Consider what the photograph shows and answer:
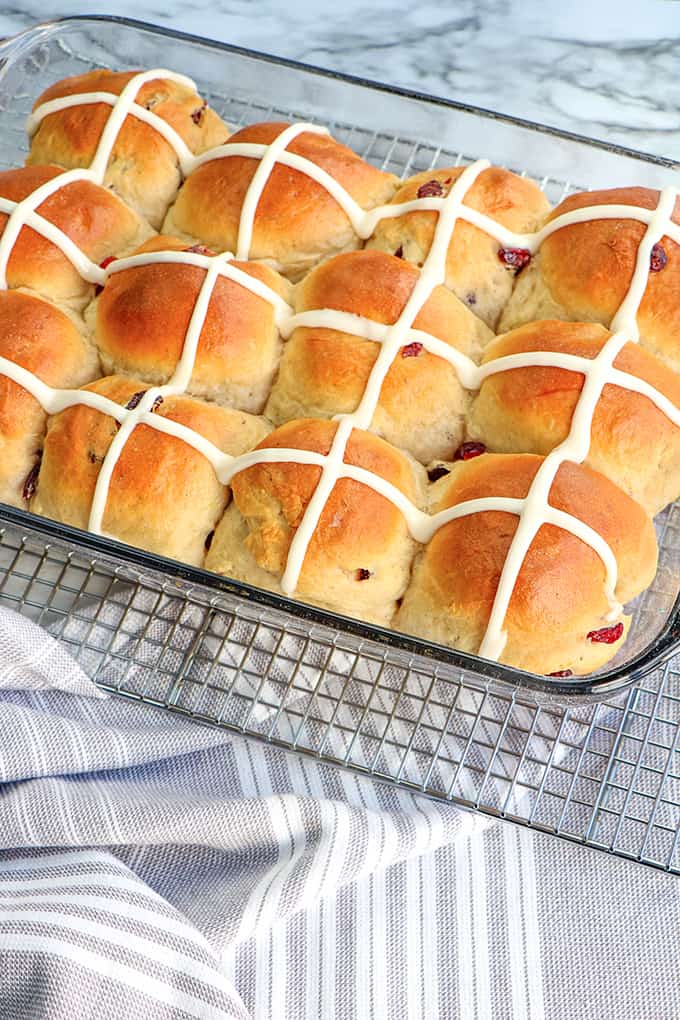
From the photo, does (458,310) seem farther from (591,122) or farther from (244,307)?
(591,122)

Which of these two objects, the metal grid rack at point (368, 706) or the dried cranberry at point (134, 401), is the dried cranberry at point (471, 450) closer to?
the metal grid rack at point (368, 706)

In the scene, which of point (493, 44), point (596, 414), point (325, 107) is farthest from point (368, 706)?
point (493, 44)

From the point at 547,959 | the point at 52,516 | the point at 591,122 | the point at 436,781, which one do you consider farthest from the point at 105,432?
the point at 591,122

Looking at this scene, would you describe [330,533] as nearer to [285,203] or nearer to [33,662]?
[33,662]

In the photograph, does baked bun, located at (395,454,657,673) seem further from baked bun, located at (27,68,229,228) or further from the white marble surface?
the white marble surface

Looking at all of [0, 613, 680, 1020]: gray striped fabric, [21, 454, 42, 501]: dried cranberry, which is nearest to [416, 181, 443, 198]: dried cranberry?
[21, 454, 42, 501]: dried cranberry

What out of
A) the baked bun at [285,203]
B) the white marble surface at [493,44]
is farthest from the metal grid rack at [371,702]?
the white marble surface at [493,44]

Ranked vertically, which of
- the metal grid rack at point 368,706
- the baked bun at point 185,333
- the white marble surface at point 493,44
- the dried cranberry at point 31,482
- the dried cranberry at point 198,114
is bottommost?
the metal grid rack at point 368,706
